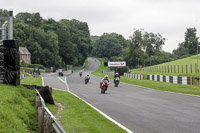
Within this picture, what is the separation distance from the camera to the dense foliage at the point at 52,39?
118m

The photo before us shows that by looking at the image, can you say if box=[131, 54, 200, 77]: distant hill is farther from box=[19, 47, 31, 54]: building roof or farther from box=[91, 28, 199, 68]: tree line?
box=[19, 47, 31, 54]: building roof

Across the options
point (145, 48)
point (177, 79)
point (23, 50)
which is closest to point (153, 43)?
point (145, 48)

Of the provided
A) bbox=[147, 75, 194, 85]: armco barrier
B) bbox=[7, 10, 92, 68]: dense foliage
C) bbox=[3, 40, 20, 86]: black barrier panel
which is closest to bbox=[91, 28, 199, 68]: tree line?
bbox=[7, 10, 92, 68]: dense foliage

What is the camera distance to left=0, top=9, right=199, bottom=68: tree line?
11956 centimetres

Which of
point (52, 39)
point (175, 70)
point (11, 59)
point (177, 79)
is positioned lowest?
point (177, 79)

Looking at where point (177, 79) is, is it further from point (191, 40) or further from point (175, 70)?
point (191, 40)

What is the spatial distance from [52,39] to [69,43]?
18064 millimetres

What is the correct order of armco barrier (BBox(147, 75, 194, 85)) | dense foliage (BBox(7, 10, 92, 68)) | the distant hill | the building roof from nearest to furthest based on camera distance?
armco barrier (BBox(147, 75, 194, 85)) < the distant hill < the building roof < dense foliage (BBox(7, 10, 92, 68))

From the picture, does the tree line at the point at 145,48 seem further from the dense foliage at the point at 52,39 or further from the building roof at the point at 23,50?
the building roof at the point at 23,50

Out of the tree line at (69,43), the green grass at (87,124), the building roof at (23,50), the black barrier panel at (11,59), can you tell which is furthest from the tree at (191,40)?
the green grass at (87,124)

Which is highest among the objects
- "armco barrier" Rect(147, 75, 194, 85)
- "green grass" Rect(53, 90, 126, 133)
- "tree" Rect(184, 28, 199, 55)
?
"tree" Rect(184, 28, 199, 55)

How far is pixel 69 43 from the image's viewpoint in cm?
14150

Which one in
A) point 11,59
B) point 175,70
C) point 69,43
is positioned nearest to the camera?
point 11,59

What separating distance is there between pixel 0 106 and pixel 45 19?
15010cm
